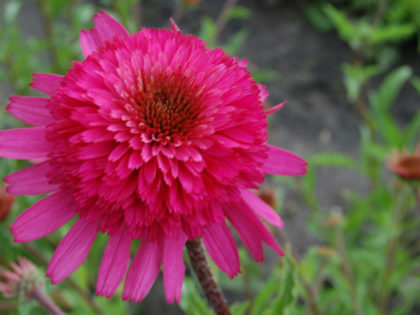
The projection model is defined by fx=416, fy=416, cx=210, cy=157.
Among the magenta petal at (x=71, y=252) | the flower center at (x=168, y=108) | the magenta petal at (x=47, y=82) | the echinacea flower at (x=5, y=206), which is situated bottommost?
the magenta petal at (x=71, y=252)

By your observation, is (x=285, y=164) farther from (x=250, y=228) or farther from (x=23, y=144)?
(x=23, y=144)

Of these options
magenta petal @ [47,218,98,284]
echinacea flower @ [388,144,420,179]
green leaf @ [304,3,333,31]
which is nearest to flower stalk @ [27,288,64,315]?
magenta petal @ [47,218,98,284]

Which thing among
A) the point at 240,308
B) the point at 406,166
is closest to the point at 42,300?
the point at 240,308

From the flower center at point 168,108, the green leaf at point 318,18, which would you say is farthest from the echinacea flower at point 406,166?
the green leaf at point 318,18

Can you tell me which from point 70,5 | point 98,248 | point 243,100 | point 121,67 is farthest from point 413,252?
point 70,5

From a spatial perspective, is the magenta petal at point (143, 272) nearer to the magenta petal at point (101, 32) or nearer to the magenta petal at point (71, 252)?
the magenta petal at point (71, 252)

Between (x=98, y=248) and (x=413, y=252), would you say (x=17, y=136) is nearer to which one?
(x=98, y=248)
